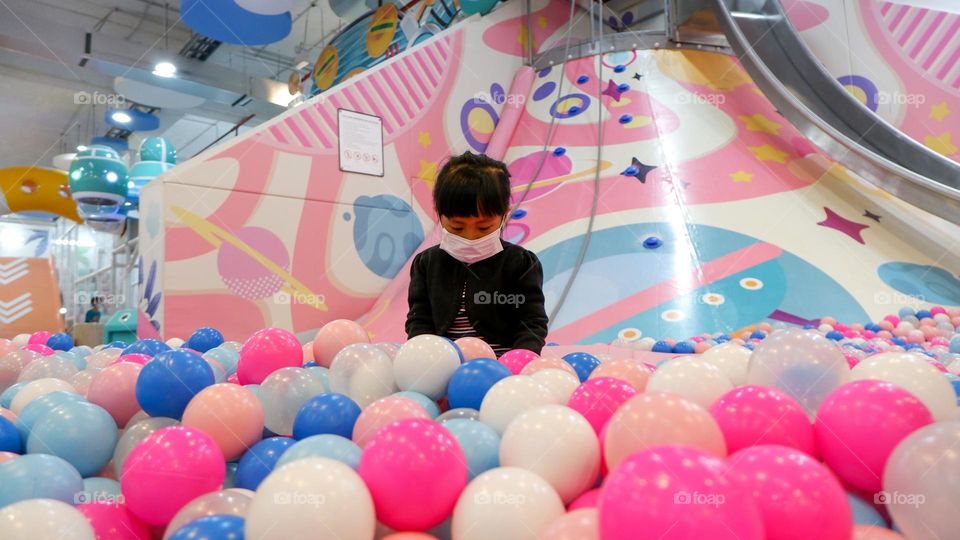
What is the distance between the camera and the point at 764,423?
686 millimetres

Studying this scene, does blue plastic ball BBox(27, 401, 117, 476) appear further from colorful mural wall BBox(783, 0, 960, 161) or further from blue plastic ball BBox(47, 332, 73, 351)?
colorful mural wall BBox(783, 0, 960, 161)

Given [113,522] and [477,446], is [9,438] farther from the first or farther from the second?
[477,446]

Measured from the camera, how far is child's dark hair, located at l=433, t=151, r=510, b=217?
1.42 m

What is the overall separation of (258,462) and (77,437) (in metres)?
0.30

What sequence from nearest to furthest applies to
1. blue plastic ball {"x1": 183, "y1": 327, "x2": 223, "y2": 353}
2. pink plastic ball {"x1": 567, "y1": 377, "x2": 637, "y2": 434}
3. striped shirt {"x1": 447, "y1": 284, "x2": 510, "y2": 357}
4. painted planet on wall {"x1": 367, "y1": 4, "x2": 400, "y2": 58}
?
pink plastic ball {"x1": 567, "y1": 377, "x2": 637, "y2": 434}, striped shirt {"x1": 447, "y1": 284, "x2": 510, "y2": 357}, blue plastic ball {"x1": 183, "y1": 327, "x2": 223, "y2": 353}, painted planet on wall {"x1": 367, "y1": 4, "x2": 400, "y2": 58}

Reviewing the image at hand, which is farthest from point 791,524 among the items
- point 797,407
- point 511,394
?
point 511,394

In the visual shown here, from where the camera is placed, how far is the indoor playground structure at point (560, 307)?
620mm

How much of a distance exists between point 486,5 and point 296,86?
10.5 feet

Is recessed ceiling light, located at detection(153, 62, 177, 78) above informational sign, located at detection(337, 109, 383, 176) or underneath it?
above

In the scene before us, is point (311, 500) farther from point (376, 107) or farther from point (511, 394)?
point (376, 107)

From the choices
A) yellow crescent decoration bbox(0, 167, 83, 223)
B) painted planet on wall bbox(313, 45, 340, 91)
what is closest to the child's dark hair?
painted planet on wall bbox(313, 45, 340, 91)

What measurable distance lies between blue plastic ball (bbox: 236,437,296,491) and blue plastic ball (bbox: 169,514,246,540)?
8.3 inches

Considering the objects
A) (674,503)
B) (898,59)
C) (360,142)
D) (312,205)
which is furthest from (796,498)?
(898,59)

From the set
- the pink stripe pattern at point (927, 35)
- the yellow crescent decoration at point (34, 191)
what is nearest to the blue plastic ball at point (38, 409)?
the pink stripe pattern at point (927, 35)
